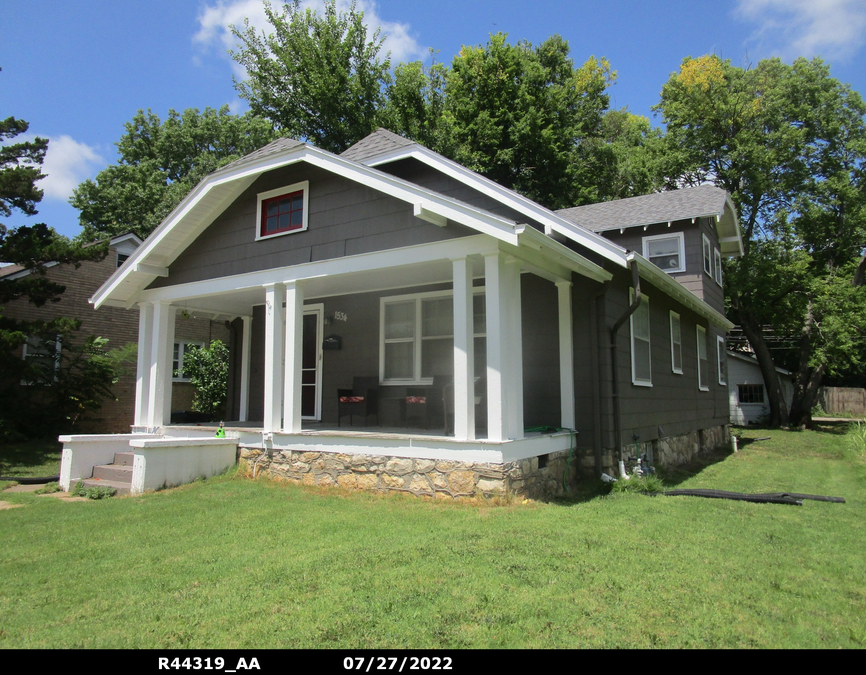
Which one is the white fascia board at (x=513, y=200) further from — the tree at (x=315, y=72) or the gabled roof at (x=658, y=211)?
the tree at (x=315, y=72)

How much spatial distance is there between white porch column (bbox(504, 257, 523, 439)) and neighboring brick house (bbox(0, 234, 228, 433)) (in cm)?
1090

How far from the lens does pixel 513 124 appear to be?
24.5 m

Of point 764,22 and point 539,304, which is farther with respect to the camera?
point 764,22

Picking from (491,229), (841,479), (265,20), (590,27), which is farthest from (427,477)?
(265,20)

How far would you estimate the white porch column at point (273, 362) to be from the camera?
8.41 metres

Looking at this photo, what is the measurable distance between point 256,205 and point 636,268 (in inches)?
220

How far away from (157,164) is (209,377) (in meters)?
17.9

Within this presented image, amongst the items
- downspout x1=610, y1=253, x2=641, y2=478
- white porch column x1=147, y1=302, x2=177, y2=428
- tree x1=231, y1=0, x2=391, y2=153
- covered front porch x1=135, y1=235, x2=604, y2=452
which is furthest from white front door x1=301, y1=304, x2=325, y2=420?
tree x1=231, y1=0, x2=391, y2=153

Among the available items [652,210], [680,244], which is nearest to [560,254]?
[680,244]

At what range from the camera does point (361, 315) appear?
412 inches

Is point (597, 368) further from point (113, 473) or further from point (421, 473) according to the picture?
point (113, 473)

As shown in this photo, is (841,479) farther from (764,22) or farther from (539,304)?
(764,22)

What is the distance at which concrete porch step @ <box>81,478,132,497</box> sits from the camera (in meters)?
7.87

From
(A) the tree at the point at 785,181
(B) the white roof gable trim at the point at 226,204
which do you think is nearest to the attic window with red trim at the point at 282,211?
(B) the white roof gable trim at the point at 226,204
